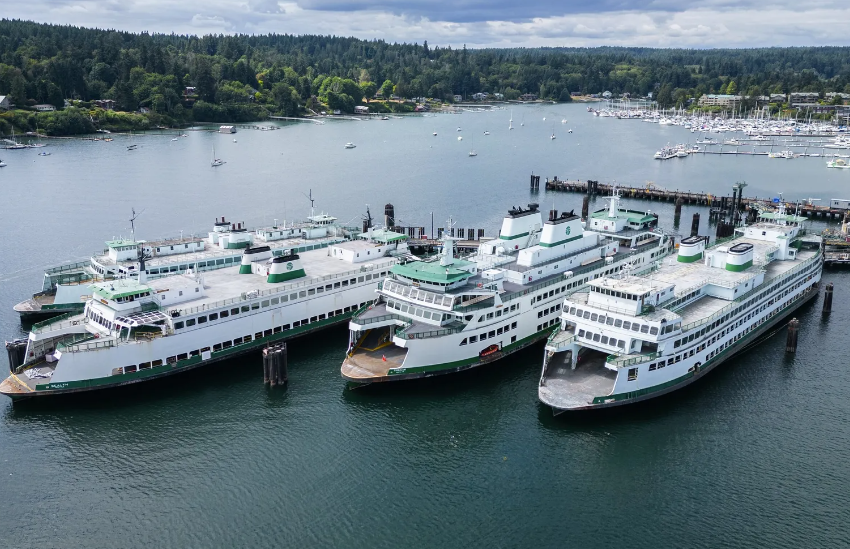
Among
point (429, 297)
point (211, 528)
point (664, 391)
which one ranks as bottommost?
point (211, 528)

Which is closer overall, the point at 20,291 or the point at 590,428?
the point at 590,428

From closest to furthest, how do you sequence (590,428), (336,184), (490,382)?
(590,428) → (490,382) → (336,184)

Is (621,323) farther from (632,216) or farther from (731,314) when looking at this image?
(632,216)

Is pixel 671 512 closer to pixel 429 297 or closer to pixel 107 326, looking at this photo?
pixel 429 297

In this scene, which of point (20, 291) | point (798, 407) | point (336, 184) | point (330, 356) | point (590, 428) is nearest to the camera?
point (590, 428)

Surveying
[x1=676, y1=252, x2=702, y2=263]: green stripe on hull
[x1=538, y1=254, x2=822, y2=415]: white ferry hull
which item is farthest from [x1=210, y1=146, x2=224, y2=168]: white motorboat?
[x1=538, y1=254, x2=822, y2=415]: white ferry hull

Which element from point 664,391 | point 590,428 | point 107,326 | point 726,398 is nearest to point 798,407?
point 726,398

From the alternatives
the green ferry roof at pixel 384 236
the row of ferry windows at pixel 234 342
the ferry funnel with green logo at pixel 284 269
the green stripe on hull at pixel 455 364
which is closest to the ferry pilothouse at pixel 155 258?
the green ferry roof at pixel 384 236

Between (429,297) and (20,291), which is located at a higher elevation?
(429,297)

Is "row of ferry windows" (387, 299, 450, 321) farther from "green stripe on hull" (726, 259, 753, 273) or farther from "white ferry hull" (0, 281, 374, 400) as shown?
"green stripe on hull" (726, 259, 753, 273)
